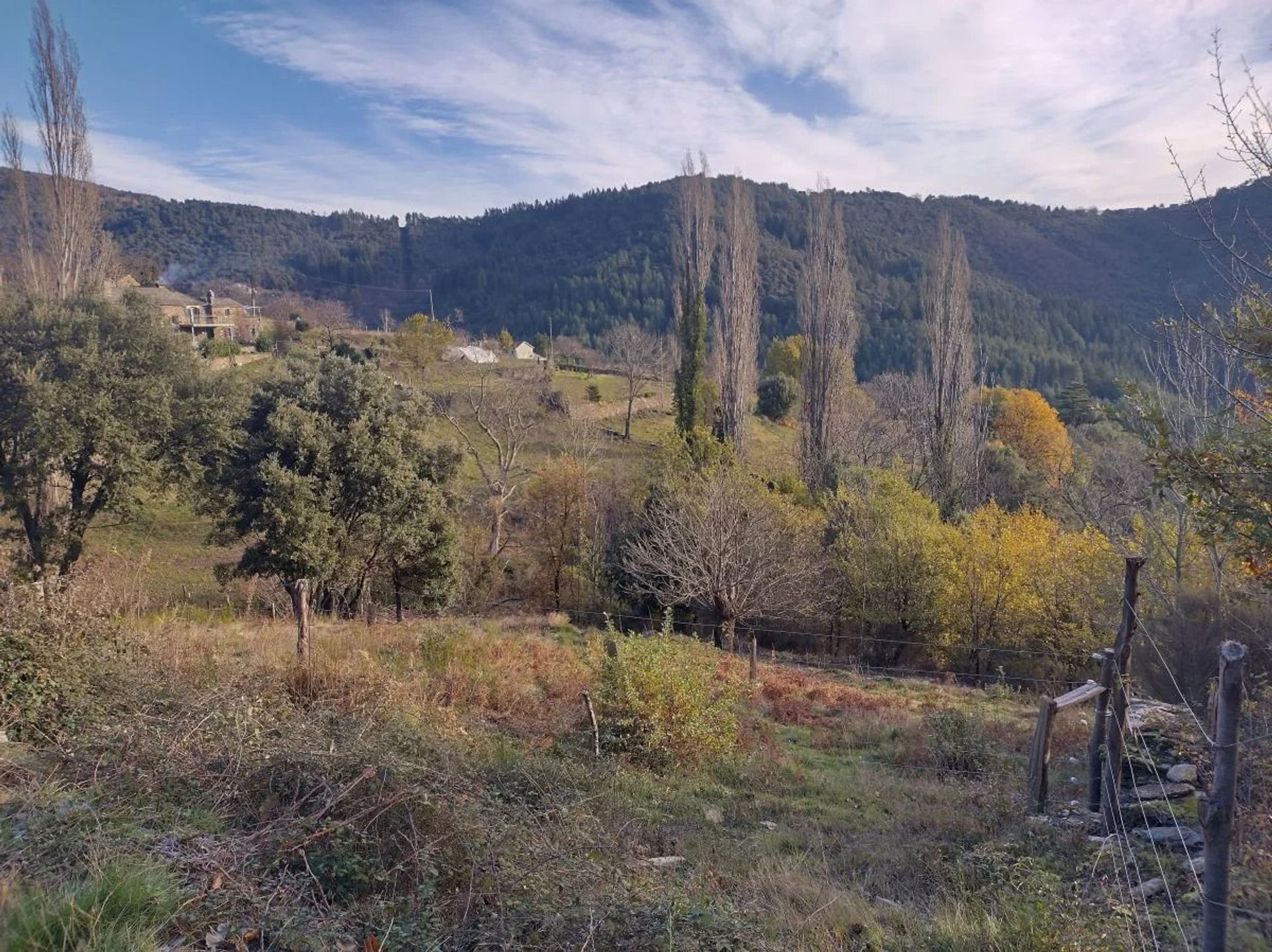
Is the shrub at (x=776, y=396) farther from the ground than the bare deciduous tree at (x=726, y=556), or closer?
farther from the ground

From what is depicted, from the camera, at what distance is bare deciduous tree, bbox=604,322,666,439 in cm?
3894

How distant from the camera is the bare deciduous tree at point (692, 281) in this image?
92.8ft

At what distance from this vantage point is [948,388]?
28.1 meters

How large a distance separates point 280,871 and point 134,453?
13249 millimetres

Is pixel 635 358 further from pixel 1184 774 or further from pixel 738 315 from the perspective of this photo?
pixel 1184 774

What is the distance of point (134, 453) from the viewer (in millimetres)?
14547

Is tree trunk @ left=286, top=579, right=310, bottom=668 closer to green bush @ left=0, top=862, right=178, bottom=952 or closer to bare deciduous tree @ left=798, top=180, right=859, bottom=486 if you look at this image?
green bush @ left=0, top=862, right=178, bottom=952

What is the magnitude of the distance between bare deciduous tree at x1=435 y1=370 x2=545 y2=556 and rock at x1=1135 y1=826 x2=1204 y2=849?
19538 millimetres

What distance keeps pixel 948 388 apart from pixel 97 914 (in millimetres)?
28853

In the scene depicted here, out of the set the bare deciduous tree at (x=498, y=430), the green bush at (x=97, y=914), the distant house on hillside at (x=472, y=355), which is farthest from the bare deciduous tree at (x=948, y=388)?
the green bush at (x=97, y=914)

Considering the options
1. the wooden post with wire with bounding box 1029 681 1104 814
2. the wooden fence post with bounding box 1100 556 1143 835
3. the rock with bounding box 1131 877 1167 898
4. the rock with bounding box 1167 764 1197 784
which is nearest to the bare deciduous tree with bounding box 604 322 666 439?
the wooden post with wire with bounding box 1029 681 1104 814

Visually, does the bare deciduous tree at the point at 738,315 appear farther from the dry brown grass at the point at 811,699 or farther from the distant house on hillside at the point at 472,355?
the distant house on hillside at the point at 472,355

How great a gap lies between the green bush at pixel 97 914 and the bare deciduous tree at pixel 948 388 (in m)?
25.4

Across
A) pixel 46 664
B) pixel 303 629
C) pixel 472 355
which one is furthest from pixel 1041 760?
pixel 472 355
